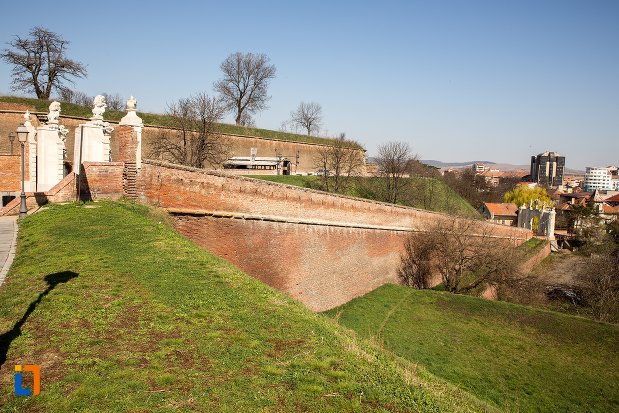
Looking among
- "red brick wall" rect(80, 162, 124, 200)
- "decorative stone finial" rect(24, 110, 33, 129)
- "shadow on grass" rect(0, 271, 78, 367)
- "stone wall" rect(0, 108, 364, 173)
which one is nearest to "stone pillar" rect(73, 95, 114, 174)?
"red brick wall" rect(80, 162, 124, 200)

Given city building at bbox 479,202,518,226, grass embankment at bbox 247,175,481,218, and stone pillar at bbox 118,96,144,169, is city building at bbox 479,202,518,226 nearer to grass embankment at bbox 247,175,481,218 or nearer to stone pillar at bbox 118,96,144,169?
grass embankment at bbox 247,175,481,218

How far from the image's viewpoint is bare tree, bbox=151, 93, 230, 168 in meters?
25.0

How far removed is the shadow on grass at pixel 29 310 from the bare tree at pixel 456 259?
17.7 meters

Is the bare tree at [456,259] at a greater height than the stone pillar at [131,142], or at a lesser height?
lesser

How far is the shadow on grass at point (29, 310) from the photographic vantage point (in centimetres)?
422

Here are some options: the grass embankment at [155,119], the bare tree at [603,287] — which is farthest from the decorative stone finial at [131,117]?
the bare tree at [603,287]

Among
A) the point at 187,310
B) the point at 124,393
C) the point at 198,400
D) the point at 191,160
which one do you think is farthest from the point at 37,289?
the point at 191,160

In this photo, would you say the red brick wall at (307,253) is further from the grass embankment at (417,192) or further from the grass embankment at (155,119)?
the grass embankment at (155,119)

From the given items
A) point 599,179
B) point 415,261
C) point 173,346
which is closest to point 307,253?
point 415,261

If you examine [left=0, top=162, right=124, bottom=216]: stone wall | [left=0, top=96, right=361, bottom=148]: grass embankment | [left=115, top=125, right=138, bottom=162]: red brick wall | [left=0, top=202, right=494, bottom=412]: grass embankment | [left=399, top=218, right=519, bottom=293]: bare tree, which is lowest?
[left=399, top=218, right=519, bottom=293]: bare tree

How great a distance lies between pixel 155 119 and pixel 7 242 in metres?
20.4

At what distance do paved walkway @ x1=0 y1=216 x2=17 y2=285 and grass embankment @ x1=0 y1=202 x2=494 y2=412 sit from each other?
165 millimetres

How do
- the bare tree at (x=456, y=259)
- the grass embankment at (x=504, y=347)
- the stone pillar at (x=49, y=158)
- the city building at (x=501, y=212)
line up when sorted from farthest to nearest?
1. the city building at (x=501, y=212)
2. the bare tree at (x=456, y=259)
3. the stone pillar at (x=49, y=158)
4. the grass embankment at (x=504, y=347)

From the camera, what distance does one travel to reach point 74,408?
11.0 feet
